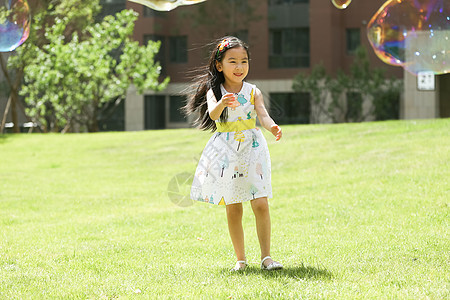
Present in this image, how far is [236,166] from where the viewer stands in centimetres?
476

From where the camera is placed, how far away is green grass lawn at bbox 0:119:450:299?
14.5ft

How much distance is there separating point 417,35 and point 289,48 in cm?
2773

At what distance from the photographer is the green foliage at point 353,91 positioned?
1224 inches

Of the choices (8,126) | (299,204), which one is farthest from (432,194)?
(8,126)

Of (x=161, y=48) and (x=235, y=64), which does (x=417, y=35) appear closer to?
(x=235, y=64)

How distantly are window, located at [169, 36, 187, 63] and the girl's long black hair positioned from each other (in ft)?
102

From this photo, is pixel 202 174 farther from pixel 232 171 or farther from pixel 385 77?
pixel 385 77

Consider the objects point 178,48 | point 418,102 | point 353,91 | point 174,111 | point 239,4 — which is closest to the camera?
point 418,102

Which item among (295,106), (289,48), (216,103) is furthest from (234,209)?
(289,48)

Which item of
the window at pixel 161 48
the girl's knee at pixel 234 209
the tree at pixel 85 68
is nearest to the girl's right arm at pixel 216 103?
the girl's knee at pixel 234 209

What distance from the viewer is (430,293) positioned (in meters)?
4.04

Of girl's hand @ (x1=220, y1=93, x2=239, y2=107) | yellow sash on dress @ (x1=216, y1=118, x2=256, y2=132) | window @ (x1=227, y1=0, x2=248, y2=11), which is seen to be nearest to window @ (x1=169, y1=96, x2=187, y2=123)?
window @ (x1=227, y1=0, x2=248, y2=11)

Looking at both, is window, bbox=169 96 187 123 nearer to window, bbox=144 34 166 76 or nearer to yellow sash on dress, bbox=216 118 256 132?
window, bbox=144 34 166 76

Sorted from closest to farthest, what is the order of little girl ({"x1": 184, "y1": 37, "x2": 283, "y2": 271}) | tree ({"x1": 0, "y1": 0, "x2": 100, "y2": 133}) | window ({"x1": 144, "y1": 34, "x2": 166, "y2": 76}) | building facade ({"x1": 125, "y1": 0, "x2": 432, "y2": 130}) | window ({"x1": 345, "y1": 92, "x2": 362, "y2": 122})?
little girl ({"x1": 184, "y1": 37, "x2": 283, "y2": 271}) < tree ({"x1": 0, "y1": 0, "x2": 100, "y2": 133}) < window ({"x1": 345, "y1": 92, "x2": 362, "y2": 122}) < building facade ({"x1": 125, "y1": 0, "x2": 432, "y2": 130}) < window ({"x1": 144, "y1": 34, "x2": 166, "y2": 76})
